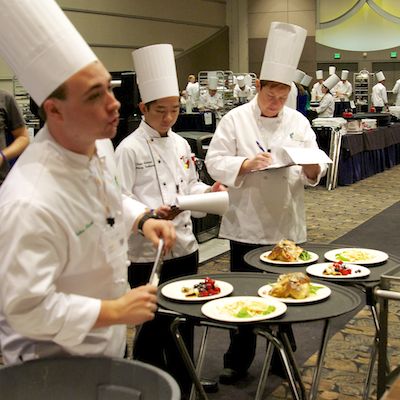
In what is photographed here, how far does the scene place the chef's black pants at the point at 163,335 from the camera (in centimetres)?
265

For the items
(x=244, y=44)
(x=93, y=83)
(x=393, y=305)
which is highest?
(x=244, y=44)

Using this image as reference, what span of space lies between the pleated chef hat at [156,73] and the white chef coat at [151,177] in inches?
5.3

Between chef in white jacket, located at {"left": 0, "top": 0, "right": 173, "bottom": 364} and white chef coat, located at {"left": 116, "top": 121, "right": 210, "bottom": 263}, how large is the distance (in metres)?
1.09

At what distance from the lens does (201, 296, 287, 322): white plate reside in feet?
6.31

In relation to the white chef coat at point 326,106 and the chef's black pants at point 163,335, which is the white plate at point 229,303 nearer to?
the chef's black pants at point 163,335

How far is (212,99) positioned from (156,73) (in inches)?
260

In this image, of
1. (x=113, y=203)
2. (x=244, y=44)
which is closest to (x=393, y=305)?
(x=113, y=203)

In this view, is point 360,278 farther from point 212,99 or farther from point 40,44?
point 212,99

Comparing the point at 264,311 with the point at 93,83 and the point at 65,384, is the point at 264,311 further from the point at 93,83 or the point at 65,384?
the point at 93,83

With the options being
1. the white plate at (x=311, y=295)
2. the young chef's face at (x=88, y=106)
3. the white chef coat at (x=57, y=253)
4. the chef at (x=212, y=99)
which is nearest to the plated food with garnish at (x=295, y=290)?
the white plate at (x=311, y=295)

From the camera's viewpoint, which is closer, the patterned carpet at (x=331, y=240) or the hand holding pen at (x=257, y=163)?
the hand holding pen at (x=257, y=163)

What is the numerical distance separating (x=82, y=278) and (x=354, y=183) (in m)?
8.03

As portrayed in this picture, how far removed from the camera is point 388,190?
8.54 meters

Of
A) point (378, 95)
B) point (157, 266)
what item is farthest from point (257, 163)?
point (378, 95)
